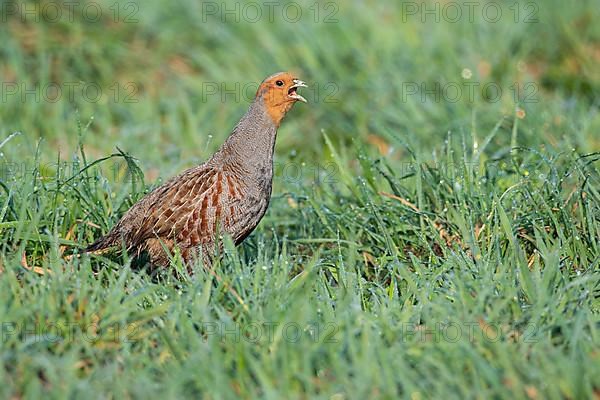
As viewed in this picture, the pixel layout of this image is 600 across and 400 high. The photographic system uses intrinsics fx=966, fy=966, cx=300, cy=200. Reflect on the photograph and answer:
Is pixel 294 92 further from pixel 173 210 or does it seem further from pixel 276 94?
pixel 173 210

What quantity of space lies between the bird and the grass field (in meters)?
0.19

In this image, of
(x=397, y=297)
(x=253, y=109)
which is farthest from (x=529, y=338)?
(x=253, y=109)

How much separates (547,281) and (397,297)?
626 mm

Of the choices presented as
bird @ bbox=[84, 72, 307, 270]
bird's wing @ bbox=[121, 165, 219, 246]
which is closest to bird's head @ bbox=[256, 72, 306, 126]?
bird @ bbox=[84, 72, 307, 270]

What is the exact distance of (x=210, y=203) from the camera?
4520mm

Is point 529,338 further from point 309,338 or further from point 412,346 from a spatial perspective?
point 309,338

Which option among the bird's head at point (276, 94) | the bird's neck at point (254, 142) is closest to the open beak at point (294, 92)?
the bird's head at point (276, 94)

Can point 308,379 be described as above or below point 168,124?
below

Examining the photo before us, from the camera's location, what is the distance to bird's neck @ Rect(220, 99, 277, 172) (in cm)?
464

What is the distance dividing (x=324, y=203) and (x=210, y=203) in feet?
2.87

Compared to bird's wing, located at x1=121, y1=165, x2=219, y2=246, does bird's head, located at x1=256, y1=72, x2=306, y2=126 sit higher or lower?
higher

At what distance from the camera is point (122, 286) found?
381 centimetres

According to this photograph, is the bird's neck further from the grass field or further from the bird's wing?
the grass field

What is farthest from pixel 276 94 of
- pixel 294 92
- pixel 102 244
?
pixel 102 244
